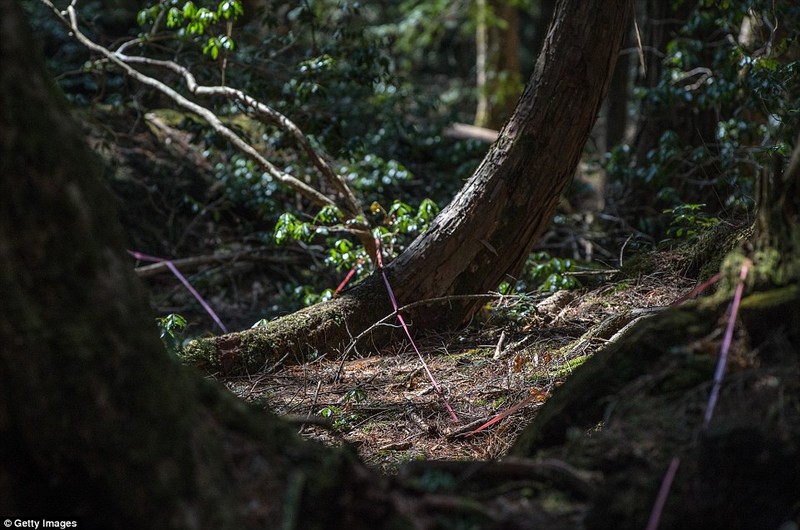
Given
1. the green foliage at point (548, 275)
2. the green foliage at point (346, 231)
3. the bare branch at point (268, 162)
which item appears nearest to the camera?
the green foliage at point (548, 275)

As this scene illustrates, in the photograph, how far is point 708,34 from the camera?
757 centimetres

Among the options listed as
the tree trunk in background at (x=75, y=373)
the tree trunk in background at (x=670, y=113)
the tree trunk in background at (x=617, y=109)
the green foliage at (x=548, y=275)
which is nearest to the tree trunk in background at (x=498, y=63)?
the tree trunk in background at (x=617, y=109)

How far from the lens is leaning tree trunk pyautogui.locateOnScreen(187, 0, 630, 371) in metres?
4.28

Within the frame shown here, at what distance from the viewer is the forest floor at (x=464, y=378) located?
3504 mm

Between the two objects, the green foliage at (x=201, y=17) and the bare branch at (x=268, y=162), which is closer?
the green foliage at (x=201, y=17)

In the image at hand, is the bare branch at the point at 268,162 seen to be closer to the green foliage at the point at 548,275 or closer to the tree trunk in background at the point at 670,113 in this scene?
the green foliage at the point at 548,275

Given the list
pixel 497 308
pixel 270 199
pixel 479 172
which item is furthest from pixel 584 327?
pixel 270 199

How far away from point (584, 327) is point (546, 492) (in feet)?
8.13

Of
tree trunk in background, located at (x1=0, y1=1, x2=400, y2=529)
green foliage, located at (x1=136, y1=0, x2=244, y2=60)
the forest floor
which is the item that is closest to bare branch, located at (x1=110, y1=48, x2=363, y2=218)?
green foliage, located at (x1=136, y1=0, x2=244, y2=60)

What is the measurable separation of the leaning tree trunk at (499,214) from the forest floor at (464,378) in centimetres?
17

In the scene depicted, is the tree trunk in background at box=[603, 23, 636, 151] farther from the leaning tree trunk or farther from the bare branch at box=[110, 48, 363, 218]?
the leaning tree trunk

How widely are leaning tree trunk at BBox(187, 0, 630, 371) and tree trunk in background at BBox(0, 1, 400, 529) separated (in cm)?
251

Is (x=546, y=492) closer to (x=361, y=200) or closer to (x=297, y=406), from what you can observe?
(x=297, y=406)

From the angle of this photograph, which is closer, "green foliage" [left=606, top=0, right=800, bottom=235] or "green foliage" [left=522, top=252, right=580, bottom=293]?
"green foliage" [left=522, top=252, right=580, bottom=293]
